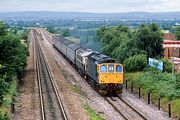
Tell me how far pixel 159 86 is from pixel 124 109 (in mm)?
6708

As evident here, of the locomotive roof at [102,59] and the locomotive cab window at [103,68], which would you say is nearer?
the locomotive cab window at [103,68]

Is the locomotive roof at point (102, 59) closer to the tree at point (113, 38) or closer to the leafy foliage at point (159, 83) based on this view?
the leafy foliage at point (159, 83)

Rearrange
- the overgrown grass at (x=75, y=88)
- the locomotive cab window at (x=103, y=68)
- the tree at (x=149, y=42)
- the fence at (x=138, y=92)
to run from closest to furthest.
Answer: the fence at (x=138, y=92) < the locomotive cab window at (x=103, y=68) < the overgrown grass at (x=75, y=88) < the tree at (x=149, y=42)

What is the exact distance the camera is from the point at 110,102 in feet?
109

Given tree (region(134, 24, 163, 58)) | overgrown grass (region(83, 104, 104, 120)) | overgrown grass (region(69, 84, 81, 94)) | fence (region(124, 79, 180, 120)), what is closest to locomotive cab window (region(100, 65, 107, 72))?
fence (region(124, 79, 180, 120))

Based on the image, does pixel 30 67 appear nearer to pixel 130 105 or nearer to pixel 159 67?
pixel 159 67

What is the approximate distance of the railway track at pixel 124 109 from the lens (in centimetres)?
2781

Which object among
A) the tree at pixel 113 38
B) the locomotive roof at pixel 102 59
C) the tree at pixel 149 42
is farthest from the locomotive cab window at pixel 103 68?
the tree at pixel 113 38

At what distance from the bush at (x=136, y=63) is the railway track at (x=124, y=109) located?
11.0m

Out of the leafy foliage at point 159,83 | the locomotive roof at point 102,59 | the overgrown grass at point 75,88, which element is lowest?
the overgrown grass at point 75,88

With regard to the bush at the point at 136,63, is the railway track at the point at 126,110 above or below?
below

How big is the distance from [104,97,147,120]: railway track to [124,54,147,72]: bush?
434 inches

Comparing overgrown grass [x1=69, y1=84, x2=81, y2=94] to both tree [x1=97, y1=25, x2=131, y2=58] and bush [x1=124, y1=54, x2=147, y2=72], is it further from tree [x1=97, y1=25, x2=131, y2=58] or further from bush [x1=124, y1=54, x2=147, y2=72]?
tree [x1=97, y1=25, x2=131, y2=58]

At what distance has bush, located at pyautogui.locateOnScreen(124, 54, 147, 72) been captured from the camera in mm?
45438
